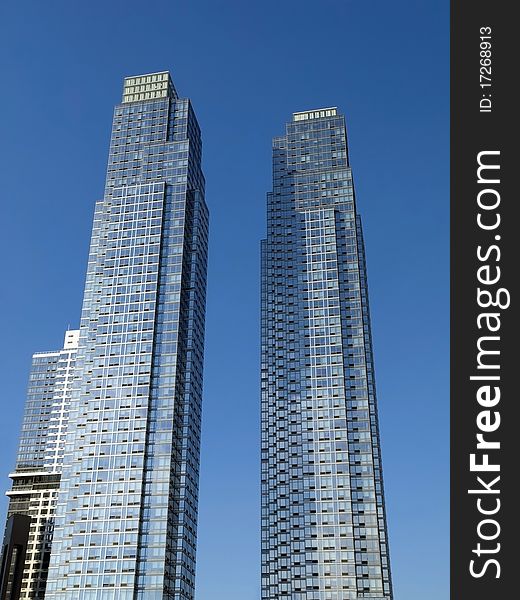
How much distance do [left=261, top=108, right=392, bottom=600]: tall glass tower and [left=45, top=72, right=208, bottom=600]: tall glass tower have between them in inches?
959

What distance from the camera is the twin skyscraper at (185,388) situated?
440 feet

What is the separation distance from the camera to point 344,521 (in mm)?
150000

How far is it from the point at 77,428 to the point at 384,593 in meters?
68.5

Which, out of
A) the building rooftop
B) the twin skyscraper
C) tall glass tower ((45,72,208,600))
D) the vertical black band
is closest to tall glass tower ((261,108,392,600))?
the twin skyscraper

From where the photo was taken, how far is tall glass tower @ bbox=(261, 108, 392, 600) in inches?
5881

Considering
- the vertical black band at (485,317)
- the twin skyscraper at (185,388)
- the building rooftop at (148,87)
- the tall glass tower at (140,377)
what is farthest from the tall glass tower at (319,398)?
the vertical black band at (485,317)

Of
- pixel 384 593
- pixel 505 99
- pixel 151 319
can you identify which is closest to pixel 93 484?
pixel 151 319

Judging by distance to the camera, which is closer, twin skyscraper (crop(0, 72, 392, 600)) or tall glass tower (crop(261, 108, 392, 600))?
twin skyscraper (crop(0, 72, 392, 600))

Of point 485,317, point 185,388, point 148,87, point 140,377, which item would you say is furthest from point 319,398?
point 485,317

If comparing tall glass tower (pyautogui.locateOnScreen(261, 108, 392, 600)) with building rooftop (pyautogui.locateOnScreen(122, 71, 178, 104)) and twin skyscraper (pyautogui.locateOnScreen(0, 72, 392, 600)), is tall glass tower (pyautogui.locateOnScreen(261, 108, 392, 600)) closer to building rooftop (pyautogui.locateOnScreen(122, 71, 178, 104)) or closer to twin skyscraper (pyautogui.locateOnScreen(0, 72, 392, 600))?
twin skyscraper (pyautogui.locateOnScreen(0, 72, 392, 600))

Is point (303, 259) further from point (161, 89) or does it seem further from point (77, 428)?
point (77, 428)

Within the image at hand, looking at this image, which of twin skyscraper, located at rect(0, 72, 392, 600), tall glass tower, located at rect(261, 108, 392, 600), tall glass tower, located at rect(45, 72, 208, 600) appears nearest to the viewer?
tall glass tower, located at rect(45, 72, 208, 600)

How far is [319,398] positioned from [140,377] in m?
41.8

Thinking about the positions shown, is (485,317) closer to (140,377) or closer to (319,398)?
(140,377)
